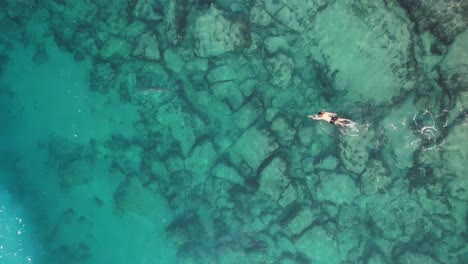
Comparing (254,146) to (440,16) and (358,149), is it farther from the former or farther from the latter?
(440,16)

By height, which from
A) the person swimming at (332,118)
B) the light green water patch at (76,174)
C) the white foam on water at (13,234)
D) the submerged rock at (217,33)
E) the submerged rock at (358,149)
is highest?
the submerged rock at (217,33)

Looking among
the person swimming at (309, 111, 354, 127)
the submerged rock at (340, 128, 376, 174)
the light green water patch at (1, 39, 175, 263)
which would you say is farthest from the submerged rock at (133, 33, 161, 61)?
the submerged rock at (340, 128, 376, 174)

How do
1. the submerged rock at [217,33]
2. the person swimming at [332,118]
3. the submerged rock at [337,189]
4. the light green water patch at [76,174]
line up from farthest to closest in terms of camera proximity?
the light green water patch at [76,174]
the submerged rock at [337,189]
the submerged rock at [217,33]
the person swimming at [332,118]

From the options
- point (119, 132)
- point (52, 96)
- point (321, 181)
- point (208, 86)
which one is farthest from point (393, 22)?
point (52, 96)

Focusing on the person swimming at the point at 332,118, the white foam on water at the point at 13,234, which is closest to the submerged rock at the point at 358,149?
the person swimming at the point at 332,118

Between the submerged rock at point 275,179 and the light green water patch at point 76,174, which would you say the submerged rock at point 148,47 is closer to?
the light green water patch at point 76,174

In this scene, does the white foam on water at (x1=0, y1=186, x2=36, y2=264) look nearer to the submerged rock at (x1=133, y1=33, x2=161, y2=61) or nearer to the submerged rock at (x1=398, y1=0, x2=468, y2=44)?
the submerged rock at (x1=133, y1=33, x2=161, y2=61)
